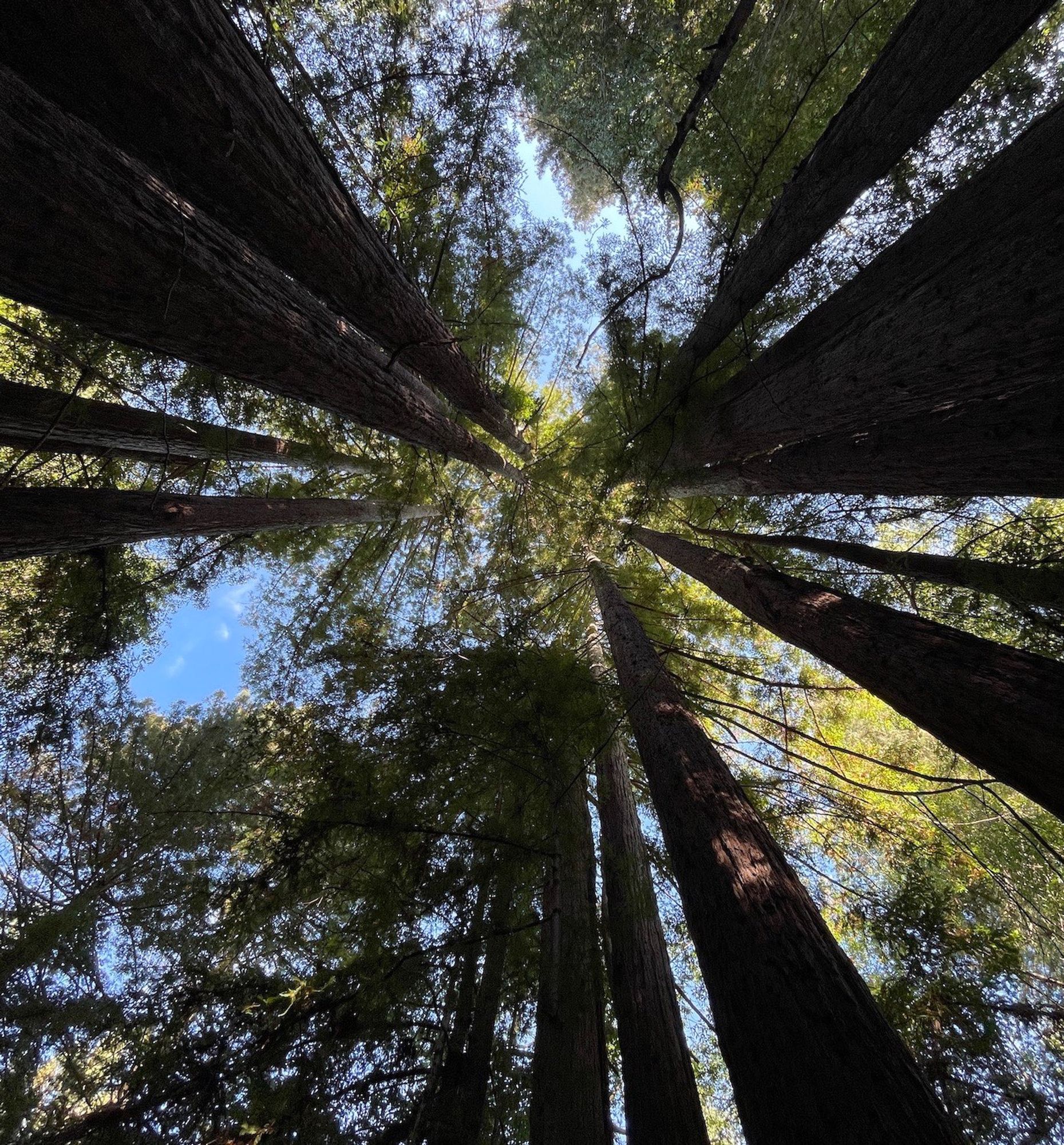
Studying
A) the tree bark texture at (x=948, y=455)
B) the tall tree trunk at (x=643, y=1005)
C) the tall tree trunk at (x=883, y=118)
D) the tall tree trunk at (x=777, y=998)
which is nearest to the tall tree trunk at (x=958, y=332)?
the tree bark texture at (x=948, y=455)

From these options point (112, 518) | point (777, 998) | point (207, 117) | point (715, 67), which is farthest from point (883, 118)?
point (112, 518)

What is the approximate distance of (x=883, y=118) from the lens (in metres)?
2.50

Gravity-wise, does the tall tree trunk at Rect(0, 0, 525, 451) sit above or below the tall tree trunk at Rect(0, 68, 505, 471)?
above

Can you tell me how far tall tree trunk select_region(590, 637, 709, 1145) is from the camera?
7.01 feet

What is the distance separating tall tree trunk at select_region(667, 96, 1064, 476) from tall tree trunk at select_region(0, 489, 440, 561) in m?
4.57

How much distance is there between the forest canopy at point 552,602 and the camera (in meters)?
1.82

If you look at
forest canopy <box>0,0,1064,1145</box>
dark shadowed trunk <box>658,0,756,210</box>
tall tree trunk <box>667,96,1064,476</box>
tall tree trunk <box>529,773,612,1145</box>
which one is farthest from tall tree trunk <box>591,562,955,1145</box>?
dark shadowed trunk <box>658,0,756,210</box>

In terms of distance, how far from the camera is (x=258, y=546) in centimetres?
609

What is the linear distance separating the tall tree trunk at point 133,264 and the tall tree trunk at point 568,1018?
9.46 feet

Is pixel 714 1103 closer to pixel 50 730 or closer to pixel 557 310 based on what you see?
pixel 50 730

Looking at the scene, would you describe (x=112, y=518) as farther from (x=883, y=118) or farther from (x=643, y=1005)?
(x=883, y=118)

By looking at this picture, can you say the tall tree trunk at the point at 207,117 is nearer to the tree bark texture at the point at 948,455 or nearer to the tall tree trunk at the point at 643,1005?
the tree bark texture at the point at 948,455

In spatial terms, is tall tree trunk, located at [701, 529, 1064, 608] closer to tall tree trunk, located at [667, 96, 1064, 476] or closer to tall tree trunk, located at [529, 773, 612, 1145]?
tall tree trunk, located at [667, 96, 1064, 476]

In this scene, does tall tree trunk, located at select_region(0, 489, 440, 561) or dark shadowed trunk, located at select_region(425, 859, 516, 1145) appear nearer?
dark shadowed trunk, located at select_region(425, 859, 516, 1145)
